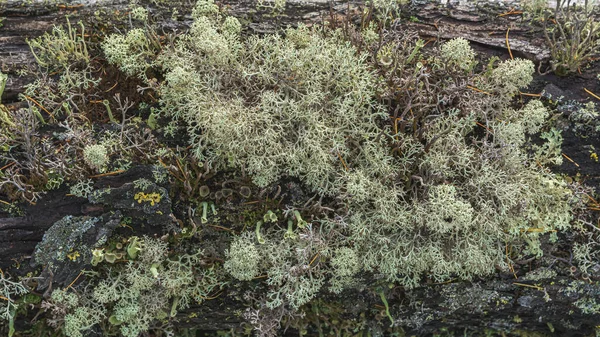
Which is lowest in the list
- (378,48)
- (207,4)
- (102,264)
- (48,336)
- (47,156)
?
(48,336)

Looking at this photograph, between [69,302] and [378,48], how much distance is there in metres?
2.59

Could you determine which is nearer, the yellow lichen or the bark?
the yellow lichen

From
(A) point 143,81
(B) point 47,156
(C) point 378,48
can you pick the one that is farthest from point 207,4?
(B) point 47,156

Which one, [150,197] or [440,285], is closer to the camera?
[150,197]

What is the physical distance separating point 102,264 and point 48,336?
2.30ft

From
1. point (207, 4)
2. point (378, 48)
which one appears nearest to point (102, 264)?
point (207, 4)

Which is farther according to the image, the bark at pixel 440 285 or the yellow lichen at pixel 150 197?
the bark at pixel 440 285

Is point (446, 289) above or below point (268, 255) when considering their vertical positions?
below

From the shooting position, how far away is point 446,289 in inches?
129

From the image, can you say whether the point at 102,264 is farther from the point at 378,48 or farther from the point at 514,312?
the point at 514,312

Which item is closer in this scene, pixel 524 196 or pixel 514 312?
pixel 524 196

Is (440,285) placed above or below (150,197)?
below

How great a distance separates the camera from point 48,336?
3.25 meters

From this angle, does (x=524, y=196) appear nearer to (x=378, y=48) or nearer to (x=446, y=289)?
(x=446, y=289)
